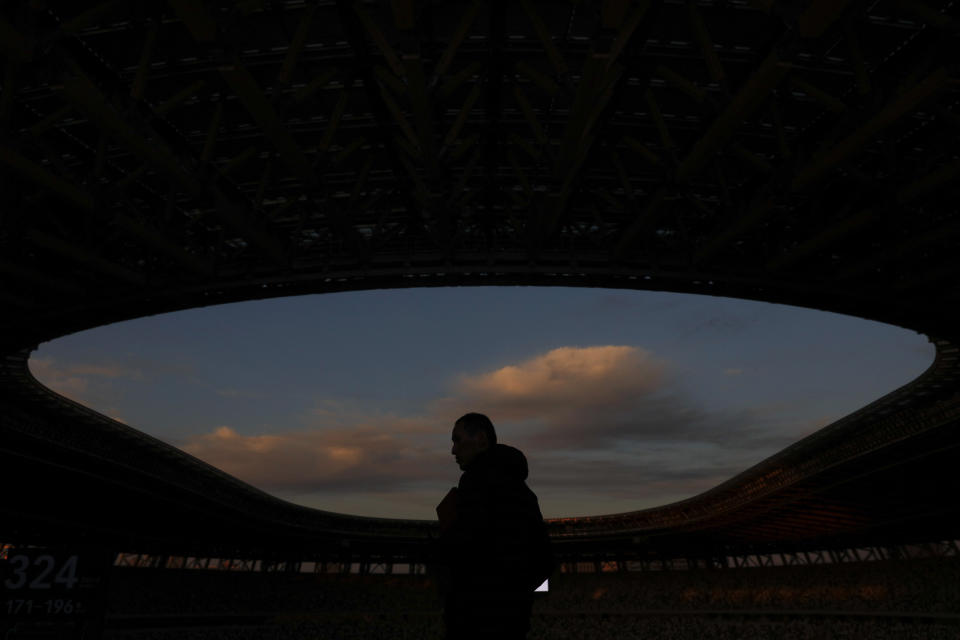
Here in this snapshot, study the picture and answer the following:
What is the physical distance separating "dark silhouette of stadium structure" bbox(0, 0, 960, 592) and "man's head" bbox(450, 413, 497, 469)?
5034 millimetres

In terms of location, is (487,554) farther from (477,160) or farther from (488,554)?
(477,160)

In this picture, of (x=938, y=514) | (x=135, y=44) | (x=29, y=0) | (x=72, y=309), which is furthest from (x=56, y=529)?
(x=938, y=514)

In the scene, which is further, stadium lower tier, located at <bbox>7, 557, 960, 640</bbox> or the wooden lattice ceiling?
stadium lower tier, located at <bbox>7, 557, 960, 640</bbox>

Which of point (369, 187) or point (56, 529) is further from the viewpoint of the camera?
point (56, 529)

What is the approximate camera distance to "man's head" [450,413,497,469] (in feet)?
11.5

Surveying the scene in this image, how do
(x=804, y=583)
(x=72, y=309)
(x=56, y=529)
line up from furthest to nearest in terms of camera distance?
(x=804, y=583) < (x=56, y=529) < (x=72, y=309)

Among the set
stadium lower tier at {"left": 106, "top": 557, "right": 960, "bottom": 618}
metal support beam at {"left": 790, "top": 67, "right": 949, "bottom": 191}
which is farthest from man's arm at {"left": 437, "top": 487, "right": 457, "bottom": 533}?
stadium lower tier at {"left": 106, "top": 557, "right": 960, "bottom": 618}

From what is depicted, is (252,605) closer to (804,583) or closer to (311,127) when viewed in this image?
(804,583)

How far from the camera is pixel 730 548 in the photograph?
64.7 m

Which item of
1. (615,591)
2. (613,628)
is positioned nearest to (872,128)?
(613,628)

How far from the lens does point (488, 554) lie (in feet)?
10.4

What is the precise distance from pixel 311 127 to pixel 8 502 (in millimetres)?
33303

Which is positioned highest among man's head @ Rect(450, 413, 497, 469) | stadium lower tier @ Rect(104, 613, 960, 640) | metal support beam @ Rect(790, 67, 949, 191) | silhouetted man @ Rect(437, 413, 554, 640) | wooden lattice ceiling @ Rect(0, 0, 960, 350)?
wooden lattice ceiling @ Rect(0, 0, 960, 350)

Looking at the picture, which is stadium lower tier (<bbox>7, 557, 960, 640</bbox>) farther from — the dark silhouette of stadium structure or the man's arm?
the man's arm
